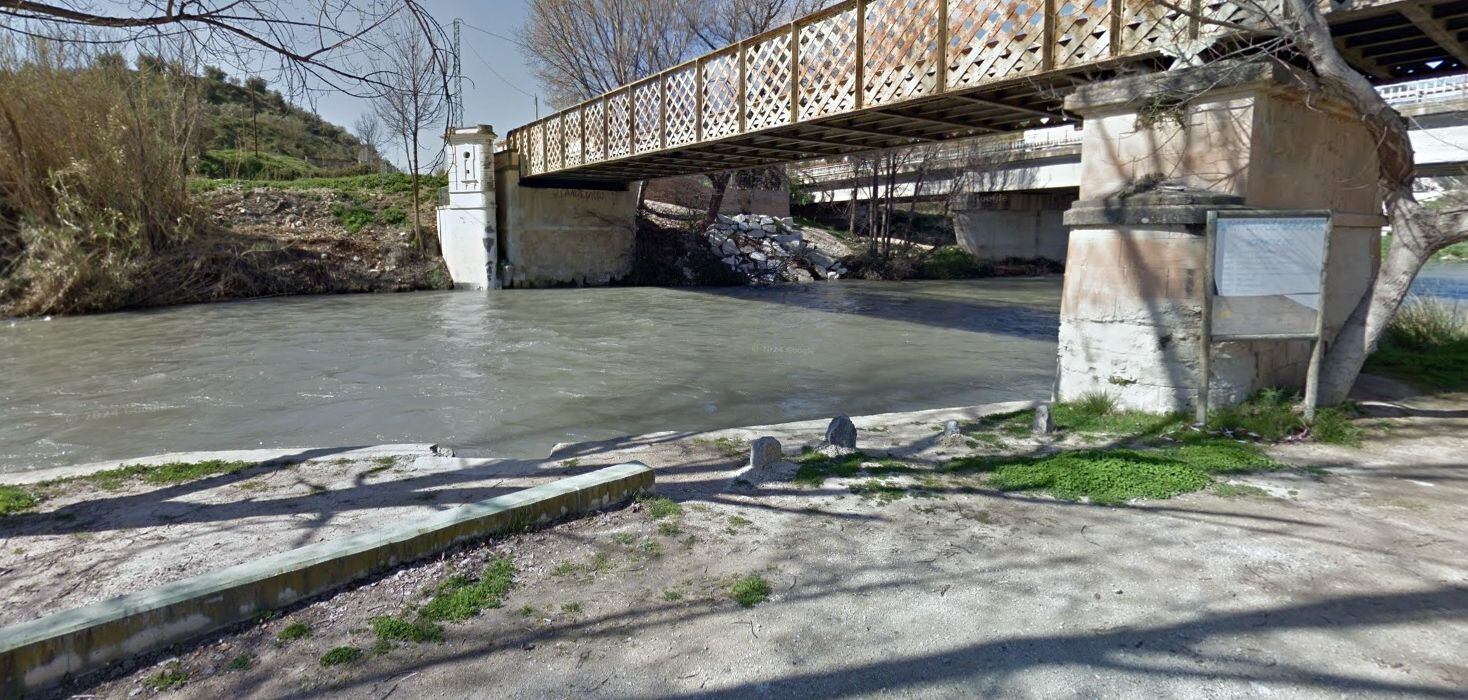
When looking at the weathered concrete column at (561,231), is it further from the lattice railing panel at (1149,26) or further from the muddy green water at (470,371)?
the lattice railing panel at (1149,26)

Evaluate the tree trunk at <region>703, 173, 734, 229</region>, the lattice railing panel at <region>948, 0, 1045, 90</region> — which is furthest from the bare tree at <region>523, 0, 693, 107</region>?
the lattice railing panel at <region>948, 0, 1045, 90</region>

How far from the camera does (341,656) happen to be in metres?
2.72

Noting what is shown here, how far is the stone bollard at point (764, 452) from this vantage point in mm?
4934

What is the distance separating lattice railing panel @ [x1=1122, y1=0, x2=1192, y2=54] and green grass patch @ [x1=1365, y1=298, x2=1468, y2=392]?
154 inches

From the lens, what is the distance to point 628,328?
1560cm

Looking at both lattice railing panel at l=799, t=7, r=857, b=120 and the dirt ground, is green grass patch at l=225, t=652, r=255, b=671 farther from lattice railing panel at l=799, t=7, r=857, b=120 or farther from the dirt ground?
lattice railing panel at l=799, t=7, r=857, b=120

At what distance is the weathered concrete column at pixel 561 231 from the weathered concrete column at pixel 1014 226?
684 inches

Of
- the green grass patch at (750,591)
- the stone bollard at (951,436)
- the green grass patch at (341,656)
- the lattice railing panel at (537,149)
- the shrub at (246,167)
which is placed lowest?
the green grass patch at (341,656)

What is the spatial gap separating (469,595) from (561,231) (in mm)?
22148

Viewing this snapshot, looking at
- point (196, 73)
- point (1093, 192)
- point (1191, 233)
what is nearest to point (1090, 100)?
point (1093, 192)

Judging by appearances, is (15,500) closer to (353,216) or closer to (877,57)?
(877,57)

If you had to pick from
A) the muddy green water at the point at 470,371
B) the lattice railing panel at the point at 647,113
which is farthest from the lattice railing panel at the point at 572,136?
the muddy green water at the point at 470,371

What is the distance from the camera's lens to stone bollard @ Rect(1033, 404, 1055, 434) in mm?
5766

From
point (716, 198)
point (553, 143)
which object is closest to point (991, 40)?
point (553, 143)
